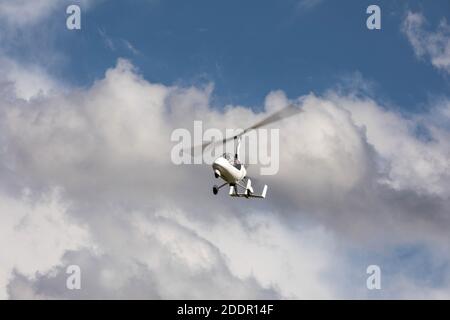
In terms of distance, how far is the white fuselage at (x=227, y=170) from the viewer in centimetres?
12238

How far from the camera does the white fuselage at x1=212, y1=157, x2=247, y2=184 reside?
12238 centimetres

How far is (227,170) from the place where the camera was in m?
124
